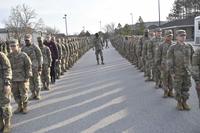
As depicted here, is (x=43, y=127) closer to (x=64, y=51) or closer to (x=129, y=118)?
(x=129, y=118)

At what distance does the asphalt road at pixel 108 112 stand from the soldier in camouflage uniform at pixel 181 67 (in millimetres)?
375

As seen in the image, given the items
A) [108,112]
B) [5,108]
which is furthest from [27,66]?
[108,112]

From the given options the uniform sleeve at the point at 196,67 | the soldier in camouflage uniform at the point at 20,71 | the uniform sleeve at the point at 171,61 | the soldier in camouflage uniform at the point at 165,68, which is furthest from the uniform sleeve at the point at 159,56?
the uniform sleeve at the point at 196,67

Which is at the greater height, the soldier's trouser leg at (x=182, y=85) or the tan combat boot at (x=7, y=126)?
the soldier's trouser leg at (x=182, y=85)

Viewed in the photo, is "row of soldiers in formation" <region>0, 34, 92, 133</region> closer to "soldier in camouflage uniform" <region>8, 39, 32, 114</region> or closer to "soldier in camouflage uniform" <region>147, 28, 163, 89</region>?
"soldier in camouflage uniform" <region>8, 39, 32, 114</region>

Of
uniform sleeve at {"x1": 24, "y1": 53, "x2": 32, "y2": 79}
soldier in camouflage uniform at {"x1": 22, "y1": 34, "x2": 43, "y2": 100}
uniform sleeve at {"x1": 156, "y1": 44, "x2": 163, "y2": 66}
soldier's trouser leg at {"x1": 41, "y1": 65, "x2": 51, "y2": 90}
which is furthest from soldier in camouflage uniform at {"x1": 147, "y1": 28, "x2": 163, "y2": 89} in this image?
uniform sleeve at {"x1": 24, "y1": 53, "x2": 32, "y2": 79}

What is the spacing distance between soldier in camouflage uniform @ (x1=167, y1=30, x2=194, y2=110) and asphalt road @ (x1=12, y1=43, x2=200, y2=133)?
1.23 feet

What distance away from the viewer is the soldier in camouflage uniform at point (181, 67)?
29.0 ft

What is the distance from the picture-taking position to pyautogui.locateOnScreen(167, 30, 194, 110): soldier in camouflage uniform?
8836mm

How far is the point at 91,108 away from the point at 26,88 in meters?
1.74

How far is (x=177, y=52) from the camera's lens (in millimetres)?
8977

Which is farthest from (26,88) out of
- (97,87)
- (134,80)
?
(134,80)

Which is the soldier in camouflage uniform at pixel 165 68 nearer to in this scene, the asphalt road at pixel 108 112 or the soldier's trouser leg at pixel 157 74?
the asphalt road at pixel 108 112

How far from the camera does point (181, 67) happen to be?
8.91m
